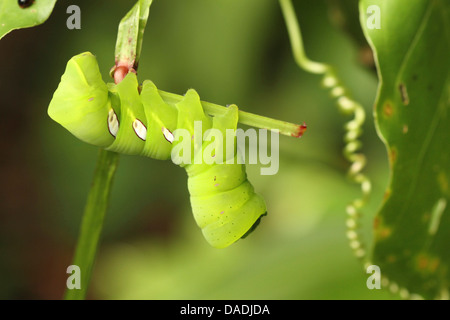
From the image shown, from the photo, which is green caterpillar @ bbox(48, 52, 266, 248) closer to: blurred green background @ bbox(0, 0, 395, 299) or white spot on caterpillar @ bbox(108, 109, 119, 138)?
white spot on caterpillar @ bbox(108, 109, 119, 138)

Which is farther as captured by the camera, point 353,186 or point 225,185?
point 353,186

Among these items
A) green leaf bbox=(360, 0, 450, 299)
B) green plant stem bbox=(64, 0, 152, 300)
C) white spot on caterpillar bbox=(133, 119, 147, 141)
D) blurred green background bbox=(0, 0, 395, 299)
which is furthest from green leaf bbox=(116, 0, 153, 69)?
blurred green background bbox=(0, 0, 395, 299)

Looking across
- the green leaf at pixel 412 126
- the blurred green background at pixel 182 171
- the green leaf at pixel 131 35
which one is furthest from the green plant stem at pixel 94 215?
the blurred green background at pixel 182 171

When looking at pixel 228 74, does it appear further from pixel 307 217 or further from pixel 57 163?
pixel 57 163

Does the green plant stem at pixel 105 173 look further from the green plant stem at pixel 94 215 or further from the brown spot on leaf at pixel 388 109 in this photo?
the brown spot on leaf at pixel 388 109
